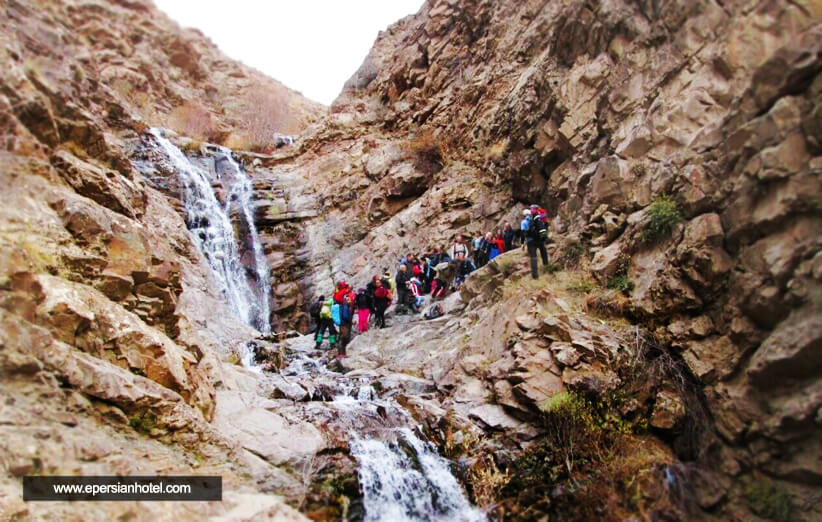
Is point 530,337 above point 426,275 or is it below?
below

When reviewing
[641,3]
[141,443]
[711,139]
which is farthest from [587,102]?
[141,443]

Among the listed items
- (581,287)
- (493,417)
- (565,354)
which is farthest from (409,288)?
(565,354)

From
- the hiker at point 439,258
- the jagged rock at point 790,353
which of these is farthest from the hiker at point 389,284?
the jagged rock at point 790,353

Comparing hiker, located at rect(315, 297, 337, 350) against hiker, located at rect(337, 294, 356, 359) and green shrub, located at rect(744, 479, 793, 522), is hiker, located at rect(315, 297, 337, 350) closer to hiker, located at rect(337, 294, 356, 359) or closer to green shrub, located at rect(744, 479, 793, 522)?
A: hiker, located at rect(337, 294, 356, 359)

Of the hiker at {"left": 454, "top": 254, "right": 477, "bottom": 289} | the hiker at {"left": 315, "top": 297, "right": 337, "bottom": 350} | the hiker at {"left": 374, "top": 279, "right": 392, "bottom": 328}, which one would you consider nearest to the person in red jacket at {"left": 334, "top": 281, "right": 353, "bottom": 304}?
the hiker at {"left": 315, "top": 297, "right": 337, "bottom": 350}

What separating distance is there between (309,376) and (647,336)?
7.49 metres

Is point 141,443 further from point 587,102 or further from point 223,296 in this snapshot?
point 587,102

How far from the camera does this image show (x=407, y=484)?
748cm

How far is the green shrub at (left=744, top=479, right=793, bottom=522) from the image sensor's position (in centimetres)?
611

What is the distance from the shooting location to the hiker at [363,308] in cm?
1575

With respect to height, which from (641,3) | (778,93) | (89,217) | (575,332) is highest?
(641,3)

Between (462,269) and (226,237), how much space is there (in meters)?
10.6

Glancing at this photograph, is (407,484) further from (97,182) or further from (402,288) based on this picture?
(402,288)

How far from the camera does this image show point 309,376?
1185 centimetres
